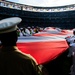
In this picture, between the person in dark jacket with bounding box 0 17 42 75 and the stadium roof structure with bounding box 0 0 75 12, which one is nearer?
the person in dark jacket with bounding box 0 17 42 75

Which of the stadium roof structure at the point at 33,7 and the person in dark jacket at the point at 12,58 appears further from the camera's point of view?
the stadium roof structure at the point at 33,7

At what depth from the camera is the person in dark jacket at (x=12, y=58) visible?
162cm

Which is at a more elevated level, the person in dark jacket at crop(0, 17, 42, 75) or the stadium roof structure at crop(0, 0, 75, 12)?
the person in dark jacket at crop(0, 17, 42, 75)

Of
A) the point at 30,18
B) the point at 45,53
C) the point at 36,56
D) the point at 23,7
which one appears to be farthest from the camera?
the point at 23,7

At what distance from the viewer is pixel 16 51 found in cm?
166

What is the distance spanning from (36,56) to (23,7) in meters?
44.7

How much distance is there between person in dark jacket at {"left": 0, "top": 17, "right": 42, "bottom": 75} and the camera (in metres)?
1.62

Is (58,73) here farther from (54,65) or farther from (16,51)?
(16,51)

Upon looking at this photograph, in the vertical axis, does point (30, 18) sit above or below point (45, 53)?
below

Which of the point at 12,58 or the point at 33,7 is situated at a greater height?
the point at 12,58

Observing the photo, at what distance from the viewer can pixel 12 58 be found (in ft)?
5.41

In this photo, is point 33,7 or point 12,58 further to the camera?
point 33,7

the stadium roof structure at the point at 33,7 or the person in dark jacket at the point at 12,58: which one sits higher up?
the person in dark jacket at the point at 12,58

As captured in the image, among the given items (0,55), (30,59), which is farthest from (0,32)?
(30,59)
